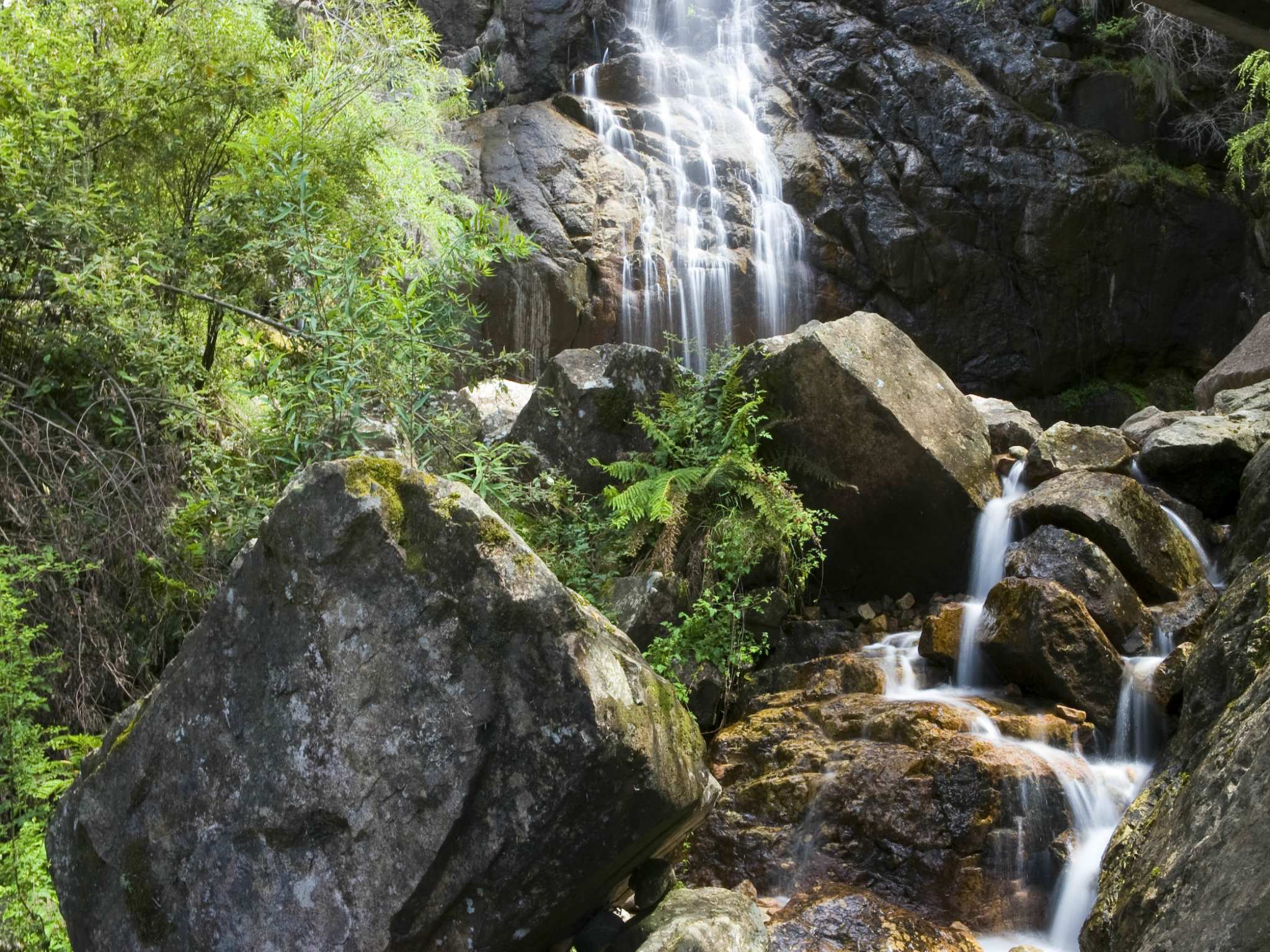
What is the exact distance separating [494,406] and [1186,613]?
575 cm

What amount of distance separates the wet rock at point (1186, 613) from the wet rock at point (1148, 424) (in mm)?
2292

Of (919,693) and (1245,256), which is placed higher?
(1245,256)

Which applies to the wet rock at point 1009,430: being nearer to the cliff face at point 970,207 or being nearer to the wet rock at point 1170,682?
the wet rock at point 1170,682

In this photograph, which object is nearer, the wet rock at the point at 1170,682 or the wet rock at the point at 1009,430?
the wet rock at the point at 1170,682

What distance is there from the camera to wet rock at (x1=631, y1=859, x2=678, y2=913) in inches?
139

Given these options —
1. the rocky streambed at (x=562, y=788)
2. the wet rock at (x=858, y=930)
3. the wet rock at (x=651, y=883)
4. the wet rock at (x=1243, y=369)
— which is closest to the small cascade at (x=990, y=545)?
the rocky streambed at (x=562, y=788)

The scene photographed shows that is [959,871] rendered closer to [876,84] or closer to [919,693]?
[919,693]

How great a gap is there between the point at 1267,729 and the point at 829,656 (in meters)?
4.24

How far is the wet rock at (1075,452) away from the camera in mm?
8227

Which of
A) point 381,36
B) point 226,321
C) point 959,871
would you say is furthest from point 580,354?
point 959,871

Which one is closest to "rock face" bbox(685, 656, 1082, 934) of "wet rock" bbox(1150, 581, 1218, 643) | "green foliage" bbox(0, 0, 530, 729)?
"wet rock" bbox(1150, 581, 1218, 643)

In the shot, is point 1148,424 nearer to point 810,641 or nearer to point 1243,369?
point 1243,369

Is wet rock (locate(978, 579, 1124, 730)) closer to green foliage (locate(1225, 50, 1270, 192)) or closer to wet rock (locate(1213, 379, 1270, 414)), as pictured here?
wet rock (locate(1213, 379, 1270, 414))

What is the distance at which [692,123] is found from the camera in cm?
1526
